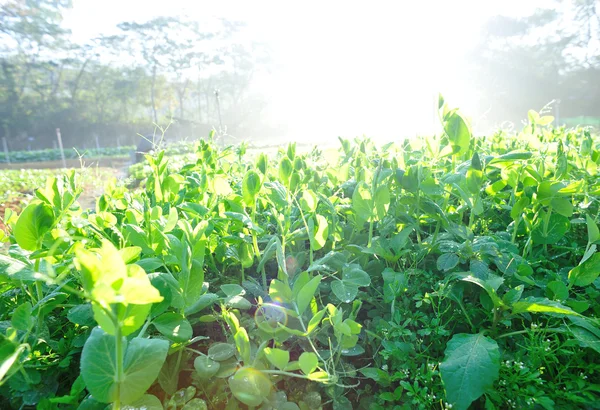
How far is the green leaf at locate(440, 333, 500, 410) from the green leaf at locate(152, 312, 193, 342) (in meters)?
0.49

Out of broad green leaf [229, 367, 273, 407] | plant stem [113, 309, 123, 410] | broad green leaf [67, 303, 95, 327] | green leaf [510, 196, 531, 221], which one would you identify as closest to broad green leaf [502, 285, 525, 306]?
green leaf [510, 196, 531, 221]

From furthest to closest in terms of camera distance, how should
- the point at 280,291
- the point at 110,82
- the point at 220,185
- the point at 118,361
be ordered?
the point at 110,82, the point at 220,185, the point at 280,291, the point at 118,361

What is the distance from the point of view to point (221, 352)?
0.75 m

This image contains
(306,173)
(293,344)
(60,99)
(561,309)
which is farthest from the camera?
(60,99)

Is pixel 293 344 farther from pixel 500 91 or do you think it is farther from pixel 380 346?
pixel 500 91

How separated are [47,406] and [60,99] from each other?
4291 centimetres

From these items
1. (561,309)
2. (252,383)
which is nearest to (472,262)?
(561,309)

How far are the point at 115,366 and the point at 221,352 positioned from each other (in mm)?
215

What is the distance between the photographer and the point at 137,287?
475mm

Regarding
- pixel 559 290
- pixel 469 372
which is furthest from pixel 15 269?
pixel 559 290

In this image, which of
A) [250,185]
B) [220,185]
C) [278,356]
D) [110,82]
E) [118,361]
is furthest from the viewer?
[110,82]

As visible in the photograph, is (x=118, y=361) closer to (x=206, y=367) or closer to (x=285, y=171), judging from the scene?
(x=206, y=367)

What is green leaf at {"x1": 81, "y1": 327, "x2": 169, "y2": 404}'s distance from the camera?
58 centimetres

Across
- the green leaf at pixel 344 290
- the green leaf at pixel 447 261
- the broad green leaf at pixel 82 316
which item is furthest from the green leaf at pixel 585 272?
the broad green leaf at pixel 82 316
